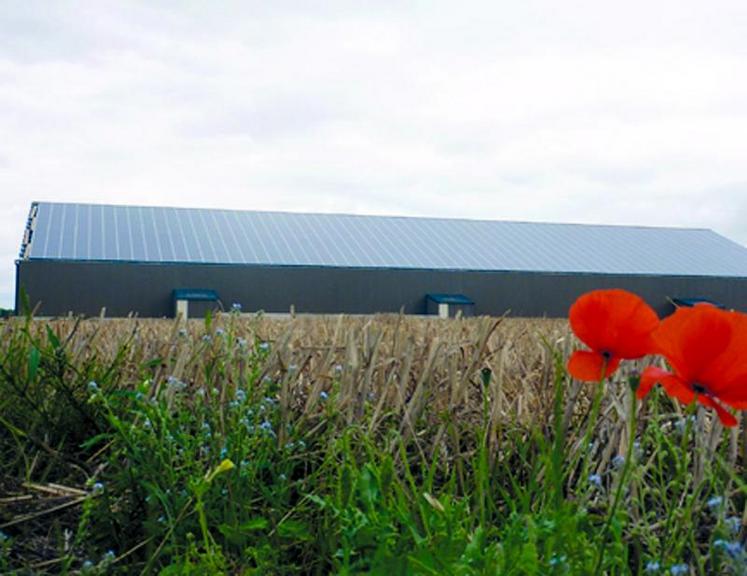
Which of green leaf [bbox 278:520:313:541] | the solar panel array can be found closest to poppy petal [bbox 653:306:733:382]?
green leaf [bbox 278:520:313:541]

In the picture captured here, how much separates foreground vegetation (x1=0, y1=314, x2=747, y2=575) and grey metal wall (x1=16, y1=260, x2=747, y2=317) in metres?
20.3

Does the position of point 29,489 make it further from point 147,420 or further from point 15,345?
point 15,345

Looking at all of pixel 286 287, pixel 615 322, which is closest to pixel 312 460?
pixel 615 322

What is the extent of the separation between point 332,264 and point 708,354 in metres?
23.6

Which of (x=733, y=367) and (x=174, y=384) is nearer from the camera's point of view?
(x=733, y=367)

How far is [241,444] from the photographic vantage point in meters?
2.15

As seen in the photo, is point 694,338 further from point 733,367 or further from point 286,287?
point 286,287

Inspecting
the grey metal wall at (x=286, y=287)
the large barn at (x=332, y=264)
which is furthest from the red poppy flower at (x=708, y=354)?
the grey metal wall at (x=286, y=287)

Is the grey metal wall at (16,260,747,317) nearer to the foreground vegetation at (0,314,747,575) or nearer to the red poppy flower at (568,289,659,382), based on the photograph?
the foreground vegetation at (0,314,747,575)

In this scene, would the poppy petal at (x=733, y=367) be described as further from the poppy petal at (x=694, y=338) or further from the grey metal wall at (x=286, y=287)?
the grey metal wall at (x=286, y=287)

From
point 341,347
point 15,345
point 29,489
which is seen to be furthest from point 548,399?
point 15,345

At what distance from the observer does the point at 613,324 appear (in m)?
1.30

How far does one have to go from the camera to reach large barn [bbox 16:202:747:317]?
23.4 metres

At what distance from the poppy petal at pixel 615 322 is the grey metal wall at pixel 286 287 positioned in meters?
21.9
